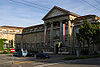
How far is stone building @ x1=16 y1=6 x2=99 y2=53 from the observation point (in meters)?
41.1

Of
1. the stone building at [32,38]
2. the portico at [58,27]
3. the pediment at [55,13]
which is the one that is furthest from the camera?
the stone building at [32,38]

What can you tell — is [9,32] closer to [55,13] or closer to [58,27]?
[55,13]

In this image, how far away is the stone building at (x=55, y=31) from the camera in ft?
135

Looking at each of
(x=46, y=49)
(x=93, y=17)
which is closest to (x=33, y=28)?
(x=46, y=49)

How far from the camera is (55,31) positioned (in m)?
46.2

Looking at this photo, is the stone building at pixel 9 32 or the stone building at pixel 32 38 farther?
the stone building at pixel 9 32

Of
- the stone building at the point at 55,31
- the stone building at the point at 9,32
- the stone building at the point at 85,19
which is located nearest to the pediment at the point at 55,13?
the stone building at the point at 55,31

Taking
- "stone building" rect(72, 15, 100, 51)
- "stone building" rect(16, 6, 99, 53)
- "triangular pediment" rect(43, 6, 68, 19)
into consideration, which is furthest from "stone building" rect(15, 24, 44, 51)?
"stone building" rect(72, 15, 100, 51)

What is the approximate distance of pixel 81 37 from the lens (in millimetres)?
32625

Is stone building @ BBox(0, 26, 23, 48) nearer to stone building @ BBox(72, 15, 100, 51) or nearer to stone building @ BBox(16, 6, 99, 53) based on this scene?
stone building @ BBox(16, 6, 99, 53)

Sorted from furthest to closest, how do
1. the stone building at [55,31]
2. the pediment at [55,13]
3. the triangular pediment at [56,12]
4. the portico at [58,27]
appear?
the pediment at [55,13]
the triangular pediment at [56,12]
the portico at [58,27]
the stone building at [55,31]

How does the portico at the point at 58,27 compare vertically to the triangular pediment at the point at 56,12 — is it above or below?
below

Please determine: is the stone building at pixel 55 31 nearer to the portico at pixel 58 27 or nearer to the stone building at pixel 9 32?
the portico at pixel 58 27

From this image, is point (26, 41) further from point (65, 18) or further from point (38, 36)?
point (65, 18)
